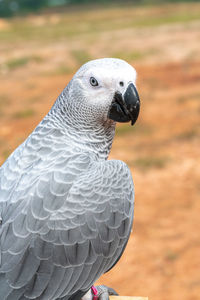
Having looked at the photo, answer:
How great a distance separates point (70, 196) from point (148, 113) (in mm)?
9067

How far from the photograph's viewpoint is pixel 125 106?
2.29m

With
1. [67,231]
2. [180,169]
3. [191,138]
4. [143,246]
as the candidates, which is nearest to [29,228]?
[67,231]

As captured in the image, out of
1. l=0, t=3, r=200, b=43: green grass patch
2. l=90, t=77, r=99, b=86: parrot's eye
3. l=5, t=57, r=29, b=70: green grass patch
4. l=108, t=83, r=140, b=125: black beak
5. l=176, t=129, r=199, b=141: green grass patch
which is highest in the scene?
l=0, t=3, r=200, b=43: green grass patch

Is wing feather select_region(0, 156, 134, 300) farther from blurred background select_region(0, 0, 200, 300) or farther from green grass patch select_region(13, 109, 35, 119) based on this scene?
green grass patch select_region(13, 109, 35, 119)

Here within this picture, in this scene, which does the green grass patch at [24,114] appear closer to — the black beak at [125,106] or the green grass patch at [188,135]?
the green grass patch at [188,135]

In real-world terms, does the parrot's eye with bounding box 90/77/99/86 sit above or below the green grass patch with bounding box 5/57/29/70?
below

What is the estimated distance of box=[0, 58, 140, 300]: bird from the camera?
2.11m

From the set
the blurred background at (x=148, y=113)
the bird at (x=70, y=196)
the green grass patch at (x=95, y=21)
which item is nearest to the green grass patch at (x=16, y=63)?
the blurred background at (x=148, y=113)

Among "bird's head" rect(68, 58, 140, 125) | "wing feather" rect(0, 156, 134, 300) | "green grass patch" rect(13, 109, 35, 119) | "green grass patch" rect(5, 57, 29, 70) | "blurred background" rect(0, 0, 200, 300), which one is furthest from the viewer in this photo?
"green grass patch" rect(5, 57, 29, 70)

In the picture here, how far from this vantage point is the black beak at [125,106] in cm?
227

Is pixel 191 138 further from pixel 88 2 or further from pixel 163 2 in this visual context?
pixel 88 2

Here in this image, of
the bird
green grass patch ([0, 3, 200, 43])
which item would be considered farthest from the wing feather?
green grass patch ([0, 3, 200, 43])

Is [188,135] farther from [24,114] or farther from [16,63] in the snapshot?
[16,63]

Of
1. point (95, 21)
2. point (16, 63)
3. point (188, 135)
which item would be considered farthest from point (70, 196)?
point (95, 21)
